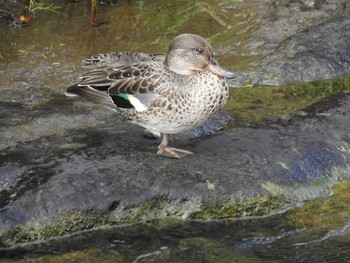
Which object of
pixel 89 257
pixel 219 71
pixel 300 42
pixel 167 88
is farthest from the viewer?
pixel 300 42

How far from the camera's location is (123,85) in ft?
19.2

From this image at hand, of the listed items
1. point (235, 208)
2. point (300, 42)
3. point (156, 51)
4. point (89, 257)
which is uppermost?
point (300, 42)

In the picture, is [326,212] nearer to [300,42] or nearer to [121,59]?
[121,59]

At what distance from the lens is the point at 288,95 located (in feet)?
23.5

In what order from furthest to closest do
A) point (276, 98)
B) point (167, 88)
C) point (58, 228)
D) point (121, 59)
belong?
point (276, 98)
point (121, 59)
point (167, 88)
point (58, 228)

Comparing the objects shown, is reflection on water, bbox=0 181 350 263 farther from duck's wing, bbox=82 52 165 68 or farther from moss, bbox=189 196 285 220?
duck's wing, bbox=82 52 165 68

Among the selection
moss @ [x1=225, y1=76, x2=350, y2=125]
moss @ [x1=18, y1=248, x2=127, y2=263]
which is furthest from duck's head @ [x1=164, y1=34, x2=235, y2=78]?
moss @ [x1=18, y1=248, x2=127, y2=263]

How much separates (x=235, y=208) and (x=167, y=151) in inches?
25.9

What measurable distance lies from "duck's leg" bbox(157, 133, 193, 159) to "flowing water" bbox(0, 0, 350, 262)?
55 cm

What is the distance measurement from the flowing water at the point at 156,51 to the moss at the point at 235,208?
0.06 meters

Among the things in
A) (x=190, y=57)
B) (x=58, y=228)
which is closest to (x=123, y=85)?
(x=190, y=57)

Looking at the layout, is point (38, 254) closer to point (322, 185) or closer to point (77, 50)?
point (322, 185)

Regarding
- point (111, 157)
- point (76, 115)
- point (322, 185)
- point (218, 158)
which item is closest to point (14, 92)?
point (76, 115)

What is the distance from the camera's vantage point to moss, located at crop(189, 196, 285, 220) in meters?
5.51
